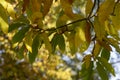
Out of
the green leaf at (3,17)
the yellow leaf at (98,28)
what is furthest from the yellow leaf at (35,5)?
the yellow leaf at (98,28)

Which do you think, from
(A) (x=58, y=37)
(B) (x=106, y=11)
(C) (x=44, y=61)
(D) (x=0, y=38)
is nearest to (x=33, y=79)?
(C) (x=44, y=61)

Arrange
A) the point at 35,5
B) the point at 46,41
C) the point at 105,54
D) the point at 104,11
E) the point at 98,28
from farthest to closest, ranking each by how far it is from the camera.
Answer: the point at 105,54 < the point at 46,41 < the point at 35,5 < the point at 98,28 < the point at 104,11

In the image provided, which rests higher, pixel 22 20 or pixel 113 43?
pixel 22 20

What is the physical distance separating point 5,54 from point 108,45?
690 centimetres

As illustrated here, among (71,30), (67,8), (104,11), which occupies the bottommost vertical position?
(104,11)

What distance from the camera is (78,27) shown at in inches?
55.8

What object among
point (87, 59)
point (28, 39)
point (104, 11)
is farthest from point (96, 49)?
point (104, 11)

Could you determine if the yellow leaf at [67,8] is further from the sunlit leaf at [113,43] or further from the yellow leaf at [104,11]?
the sunlit leaf at [113,43]

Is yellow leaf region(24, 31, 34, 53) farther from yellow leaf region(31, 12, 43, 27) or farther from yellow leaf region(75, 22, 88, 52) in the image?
yellow leaf region(75, 22, 88, 52)

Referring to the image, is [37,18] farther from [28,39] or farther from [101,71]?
[101,71]

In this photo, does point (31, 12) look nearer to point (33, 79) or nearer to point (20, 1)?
point (20, 1)

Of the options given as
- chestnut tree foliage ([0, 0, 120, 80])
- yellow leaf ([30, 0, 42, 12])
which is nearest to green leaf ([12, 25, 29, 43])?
chestnut tree foliage ([0, 0, 120, 80])

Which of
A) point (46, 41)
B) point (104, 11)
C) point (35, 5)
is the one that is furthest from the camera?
point (46, 41)

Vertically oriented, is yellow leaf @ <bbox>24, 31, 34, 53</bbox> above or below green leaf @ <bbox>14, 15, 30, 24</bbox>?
below
